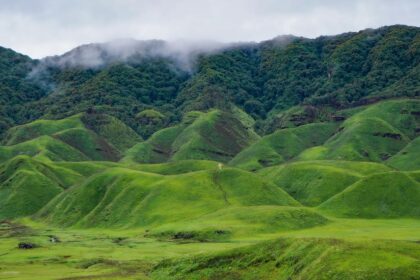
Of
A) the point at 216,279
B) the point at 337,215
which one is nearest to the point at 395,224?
the point at 337,215

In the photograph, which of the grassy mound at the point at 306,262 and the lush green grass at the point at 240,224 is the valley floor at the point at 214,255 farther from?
the lush green grass at the point at 240,224

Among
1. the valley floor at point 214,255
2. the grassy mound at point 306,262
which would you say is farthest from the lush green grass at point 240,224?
the grassy mound at point 306,262

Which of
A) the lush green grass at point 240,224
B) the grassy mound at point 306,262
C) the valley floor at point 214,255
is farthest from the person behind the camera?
the lush green grass at point 240,224

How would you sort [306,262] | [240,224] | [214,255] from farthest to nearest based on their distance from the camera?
[240,224]
[214,255]
[306,262]

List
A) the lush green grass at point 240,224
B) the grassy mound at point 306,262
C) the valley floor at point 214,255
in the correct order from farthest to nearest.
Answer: the lush green grass at point 240,224, the valley floor at point 214,255, the grassy mound at point 306,262

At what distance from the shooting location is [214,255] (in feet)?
311

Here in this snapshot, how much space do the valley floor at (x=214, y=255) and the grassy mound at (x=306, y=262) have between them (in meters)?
0.11

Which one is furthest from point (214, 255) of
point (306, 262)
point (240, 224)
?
point (240, 224)

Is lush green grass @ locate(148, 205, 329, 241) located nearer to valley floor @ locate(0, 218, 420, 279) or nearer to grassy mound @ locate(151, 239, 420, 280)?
valley floor @ locate(0, 218, 420, 279)

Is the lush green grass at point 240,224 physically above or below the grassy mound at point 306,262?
below

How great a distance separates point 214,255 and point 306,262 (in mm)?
20276

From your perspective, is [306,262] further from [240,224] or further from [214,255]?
[240,224]

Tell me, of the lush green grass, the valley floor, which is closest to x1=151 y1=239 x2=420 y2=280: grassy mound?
the valley floor

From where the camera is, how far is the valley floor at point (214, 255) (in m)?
73.4
